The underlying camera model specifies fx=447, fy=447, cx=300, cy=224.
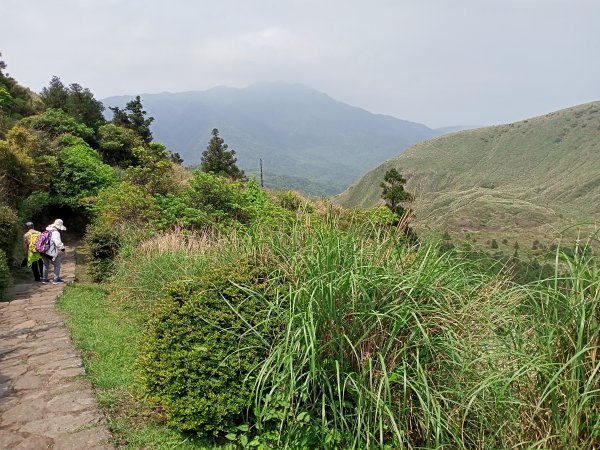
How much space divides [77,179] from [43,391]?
37.6 ft

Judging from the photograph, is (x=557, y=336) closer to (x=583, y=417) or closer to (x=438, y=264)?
Result: (x=583, y=417)

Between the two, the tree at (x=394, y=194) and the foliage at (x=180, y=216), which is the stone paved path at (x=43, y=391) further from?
the tree at (x=394, y=194)

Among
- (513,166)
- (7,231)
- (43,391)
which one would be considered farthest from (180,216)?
(513,166)

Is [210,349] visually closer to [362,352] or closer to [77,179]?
[362,352]

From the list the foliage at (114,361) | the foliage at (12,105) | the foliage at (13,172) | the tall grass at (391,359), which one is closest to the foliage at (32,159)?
the foliage at (13,172)

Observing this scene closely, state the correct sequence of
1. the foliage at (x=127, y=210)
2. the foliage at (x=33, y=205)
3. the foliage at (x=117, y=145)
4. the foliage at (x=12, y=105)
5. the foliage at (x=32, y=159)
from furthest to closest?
1. the foliage at (x=117, y=145)
2. the foliage at (x=12, y=105)
3. the foliage at (x=33, y=205)
4. the foliage at (x=32, y=159)
5. the foliage at (x=127, y=210)

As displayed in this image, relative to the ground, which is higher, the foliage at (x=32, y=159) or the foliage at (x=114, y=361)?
the foliage at (x=32, y=159)

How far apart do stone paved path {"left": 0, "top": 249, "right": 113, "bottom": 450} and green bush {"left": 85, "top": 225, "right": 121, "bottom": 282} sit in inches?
121

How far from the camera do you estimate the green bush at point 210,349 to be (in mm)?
3158

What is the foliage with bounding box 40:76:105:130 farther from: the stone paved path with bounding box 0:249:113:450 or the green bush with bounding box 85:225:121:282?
the stone paved path with bounding box 0:249:113:450

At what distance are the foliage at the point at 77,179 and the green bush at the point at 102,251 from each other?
4811mm

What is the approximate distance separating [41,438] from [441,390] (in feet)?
9.11

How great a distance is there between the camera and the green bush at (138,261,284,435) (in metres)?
3.16

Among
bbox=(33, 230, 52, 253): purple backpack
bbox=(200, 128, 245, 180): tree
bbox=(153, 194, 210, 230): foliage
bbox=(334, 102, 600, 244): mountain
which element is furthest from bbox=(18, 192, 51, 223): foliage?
bbox=(334, 102, 600, 244): mountain
